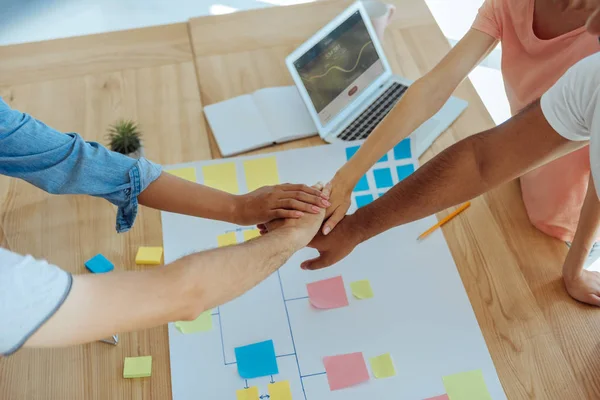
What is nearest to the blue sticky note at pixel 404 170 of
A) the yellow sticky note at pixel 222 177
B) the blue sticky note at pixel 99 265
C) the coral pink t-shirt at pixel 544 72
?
the coral pink t-shirt at pixel 544 72

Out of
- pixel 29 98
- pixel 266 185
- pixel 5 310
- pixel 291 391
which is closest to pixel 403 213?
pixel 266 185

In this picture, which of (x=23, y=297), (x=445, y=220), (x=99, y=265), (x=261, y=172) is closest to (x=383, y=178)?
(x=445, y=220)

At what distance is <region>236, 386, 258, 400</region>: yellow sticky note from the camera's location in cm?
100

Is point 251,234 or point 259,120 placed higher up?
point 259,120

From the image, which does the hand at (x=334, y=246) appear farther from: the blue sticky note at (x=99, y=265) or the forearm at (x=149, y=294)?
the blue sticky note at (x=99, y=265)

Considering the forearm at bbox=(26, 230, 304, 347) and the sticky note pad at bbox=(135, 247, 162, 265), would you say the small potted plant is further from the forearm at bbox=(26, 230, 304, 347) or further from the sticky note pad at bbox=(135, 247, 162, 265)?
the forearm at bbox=(26, 230, 304, 347)

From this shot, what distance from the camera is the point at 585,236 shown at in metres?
1.12

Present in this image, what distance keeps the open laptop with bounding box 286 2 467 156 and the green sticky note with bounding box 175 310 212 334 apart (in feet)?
1.69

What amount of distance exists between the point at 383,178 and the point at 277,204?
10.3 inches

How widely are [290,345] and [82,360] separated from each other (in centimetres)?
36

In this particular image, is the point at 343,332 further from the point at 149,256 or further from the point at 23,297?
the point at 23,297

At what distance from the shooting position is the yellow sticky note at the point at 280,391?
1.00m

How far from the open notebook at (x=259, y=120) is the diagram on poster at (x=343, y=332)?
231 millimetres

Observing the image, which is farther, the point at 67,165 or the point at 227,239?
the point at 227,239
